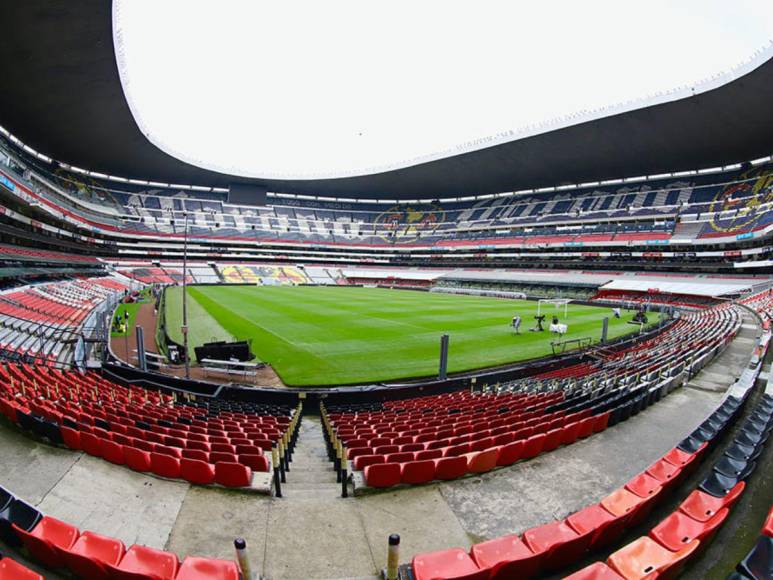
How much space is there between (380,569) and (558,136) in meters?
54.6

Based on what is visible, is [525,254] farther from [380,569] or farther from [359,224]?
[380,569]

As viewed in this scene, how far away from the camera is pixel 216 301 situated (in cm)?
3759

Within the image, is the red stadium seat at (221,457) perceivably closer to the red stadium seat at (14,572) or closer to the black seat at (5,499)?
the black seat at (5,499)

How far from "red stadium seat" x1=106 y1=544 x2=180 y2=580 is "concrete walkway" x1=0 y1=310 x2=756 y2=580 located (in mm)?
997

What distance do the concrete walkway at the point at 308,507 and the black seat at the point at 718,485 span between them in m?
1.65

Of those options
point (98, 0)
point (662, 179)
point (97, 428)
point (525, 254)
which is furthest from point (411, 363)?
point (662, 179)

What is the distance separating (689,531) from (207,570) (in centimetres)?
428

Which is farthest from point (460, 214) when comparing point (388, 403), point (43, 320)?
point (388, 403)

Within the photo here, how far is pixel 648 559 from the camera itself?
10.5 feet

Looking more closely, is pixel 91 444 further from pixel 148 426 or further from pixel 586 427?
pixel 586 427

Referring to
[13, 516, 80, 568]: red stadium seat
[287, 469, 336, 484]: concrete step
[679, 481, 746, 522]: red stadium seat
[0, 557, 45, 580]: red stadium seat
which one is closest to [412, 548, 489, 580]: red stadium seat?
[679, 481, 746, 522]: red stadium seat

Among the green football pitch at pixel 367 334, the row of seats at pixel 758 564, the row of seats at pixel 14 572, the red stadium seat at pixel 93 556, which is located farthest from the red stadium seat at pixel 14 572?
the green football pitch at pixel 367 334

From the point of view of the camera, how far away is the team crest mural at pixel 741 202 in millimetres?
44281

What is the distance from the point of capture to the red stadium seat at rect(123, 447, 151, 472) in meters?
5.73
